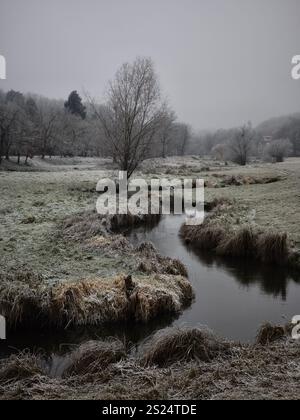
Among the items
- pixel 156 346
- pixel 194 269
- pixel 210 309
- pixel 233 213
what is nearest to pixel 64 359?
pixel 156 346

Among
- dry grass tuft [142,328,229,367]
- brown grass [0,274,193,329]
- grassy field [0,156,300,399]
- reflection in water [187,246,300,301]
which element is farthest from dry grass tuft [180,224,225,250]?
dry grass tuft [142,328,229,367]

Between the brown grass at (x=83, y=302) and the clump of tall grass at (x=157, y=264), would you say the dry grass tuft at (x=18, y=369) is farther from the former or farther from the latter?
the clump of tall grass at (x=157, y=264)

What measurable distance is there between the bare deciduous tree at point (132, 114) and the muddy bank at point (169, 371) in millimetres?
19783

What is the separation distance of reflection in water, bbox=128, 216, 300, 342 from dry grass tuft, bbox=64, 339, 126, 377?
2149mm

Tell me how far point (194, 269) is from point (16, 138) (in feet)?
138

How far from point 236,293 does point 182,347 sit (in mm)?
3822

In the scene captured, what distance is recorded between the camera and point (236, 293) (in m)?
10.4

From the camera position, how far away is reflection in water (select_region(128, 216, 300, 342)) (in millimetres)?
8727

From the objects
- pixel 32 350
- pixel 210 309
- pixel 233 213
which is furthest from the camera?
pixel 233 213

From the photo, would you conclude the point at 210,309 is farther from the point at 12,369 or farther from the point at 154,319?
the point at 12,369

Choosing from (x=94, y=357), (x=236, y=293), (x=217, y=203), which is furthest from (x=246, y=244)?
(x=217, y=203)

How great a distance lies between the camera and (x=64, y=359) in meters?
7.20

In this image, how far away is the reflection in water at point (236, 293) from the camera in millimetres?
8727

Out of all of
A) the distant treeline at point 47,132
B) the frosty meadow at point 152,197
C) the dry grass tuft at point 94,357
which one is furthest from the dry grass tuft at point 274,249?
the distant treeline at point 47,132
